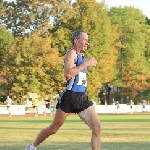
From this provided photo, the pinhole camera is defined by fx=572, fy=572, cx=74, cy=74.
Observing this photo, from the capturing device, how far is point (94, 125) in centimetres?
999

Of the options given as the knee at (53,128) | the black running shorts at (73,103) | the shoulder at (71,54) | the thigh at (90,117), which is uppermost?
the shoulder at (71,54)

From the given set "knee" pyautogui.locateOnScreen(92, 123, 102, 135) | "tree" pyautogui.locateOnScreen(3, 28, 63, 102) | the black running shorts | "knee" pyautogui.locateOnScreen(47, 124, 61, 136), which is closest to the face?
the black running shorts

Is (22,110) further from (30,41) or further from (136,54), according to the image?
(136,54)

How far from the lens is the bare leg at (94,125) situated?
9961 millimetres

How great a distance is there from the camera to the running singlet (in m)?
10.1

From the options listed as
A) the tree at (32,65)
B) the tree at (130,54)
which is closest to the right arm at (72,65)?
the tree at (32,65)

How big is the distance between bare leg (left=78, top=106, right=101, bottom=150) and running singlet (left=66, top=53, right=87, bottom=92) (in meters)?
0.42

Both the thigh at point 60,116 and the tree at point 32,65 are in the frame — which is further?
the tree at point 32,65

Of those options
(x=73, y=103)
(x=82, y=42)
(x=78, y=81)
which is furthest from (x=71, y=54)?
(x=73, y=103)

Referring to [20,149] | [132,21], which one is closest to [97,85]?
[132,21]

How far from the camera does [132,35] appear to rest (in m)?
88.1

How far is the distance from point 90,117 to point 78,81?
68 centimetres

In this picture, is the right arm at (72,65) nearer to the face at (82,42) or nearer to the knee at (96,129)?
the face at (82,42)

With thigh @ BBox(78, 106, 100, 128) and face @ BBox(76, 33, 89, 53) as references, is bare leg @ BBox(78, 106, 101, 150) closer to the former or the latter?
thigh @ BBox(78, 106, 100, 128)
